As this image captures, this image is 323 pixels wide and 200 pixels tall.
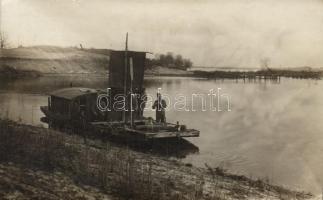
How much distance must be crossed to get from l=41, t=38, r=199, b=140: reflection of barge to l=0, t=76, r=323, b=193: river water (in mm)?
972

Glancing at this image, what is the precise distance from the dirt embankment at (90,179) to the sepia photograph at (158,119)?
0.02m

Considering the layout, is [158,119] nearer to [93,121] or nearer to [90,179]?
[93,121]

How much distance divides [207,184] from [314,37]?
3.02 m

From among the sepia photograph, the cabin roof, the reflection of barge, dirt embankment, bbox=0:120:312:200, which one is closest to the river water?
the sepia photograph

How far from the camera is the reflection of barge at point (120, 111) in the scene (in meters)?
10.1

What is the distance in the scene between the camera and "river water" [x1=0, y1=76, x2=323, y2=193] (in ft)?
26.4

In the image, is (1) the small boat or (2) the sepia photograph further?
(1) the small boat

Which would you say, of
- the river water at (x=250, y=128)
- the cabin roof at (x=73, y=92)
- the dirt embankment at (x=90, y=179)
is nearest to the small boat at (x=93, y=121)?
the cabin roof at (x=73, y=92)

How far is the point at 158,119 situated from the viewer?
11156 millimetres

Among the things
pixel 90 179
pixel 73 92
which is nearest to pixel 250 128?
pixel 73 92

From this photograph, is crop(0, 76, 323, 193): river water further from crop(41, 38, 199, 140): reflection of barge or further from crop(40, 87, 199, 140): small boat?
crop(41, 38, 199, 140): reflection of barge

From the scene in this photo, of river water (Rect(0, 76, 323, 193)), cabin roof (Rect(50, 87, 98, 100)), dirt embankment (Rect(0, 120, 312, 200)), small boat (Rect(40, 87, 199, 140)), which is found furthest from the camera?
cabin roof (Rect(50, 87, 98, 100))

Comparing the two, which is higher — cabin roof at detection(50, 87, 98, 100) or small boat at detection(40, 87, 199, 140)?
cabin roof at detection(50, 87, 98, 100)

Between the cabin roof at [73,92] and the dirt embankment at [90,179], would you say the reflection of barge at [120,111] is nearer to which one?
the cabin roof at [73,92]
